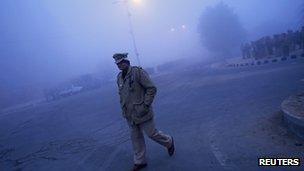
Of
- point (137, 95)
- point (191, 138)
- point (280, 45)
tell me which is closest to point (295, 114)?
point (191, 138)

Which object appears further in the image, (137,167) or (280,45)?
(280,45)

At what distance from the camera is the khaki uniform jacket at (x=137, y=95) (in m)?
5.32

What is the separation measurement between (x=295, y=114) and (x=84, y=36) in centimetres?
8072

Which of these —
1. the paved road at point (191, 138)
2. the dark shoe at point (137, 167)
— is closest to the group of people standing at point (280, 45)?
the paved road at point (191, 138)

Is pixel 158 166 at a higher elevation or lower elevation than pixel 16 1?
lower

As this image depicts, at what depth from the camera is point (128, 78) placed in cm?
536

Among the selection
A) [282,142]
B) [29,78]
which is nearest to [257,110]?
[282,142]

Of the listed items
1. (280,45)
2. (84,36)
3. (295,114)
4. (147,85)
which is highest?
(84,36)

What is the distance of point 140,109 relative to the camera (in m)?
5.30

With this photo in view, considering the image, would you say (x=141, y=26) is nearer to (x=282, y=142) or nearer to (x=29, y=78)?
(x=29, y=78)

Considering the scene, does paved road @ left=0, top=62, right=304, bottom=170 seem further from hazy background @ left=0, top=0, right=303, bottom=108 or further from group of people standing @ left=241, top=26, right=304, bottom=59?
hazy background @ left=0, top=0, right=303, bottom=108

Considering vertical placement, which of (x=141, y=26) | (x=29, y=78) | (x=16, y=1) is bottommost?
(x=29, y=78)

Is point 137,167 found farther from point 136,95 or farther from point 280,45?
point 280,45

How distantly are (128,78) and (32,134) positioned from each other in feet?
26.9
